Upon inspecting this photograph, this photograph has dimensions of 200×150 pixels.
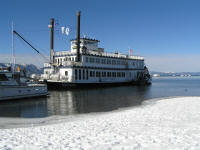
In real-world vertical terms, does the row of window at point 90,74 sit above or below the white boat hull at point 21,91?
above

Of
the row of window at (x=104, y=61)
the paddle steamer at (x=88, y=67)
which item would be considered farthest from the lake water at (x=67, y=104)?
the row of window at (x=104, y=61)

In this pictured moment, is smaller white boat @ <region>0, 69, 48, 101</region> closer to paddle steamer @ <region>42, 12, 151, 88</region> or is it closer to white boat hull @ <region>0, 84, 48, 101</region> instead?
white boat hull @ <region>0, 84, 48, 101</region>

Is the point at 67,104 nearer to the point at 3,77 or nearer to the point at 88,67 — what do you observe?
the point at 3,77

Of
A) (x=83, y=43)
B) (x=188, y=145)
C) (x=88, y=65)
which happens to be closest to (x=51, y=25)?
(x=83, y=43)

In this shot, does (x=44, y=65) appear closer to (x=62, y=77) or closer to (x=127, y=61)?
(x=62, y=77)

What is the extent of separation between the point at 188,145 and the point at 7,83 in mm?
20606

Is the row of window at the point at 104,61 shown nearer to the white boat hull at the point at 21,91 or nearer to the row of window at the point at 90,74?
the row of window at the point at 90,74

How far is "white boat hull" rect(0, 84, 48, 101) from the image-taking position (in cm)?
2219

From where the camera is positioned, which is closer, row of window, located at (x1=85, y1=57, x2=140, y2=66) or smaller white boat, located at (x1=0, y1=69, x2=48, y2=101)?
smaller white boat, located at (x1=0, y1=69, x2=48, y2=101)

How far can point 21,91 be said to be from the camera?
23.8 m

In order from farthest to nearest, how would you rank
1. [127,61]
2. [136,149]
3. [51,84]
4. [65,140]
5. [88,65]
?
[127,61] → [88,65] → [51,84] → [65,140] → [136,149]

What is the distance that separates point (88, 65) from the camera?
40938 mm

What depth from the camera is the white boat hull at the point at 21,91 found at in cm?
2219

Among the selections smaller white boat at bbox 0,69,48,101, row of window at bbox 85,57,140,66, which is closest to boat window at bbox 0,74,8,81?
smaller white boat at bbox 0,69,48,101
